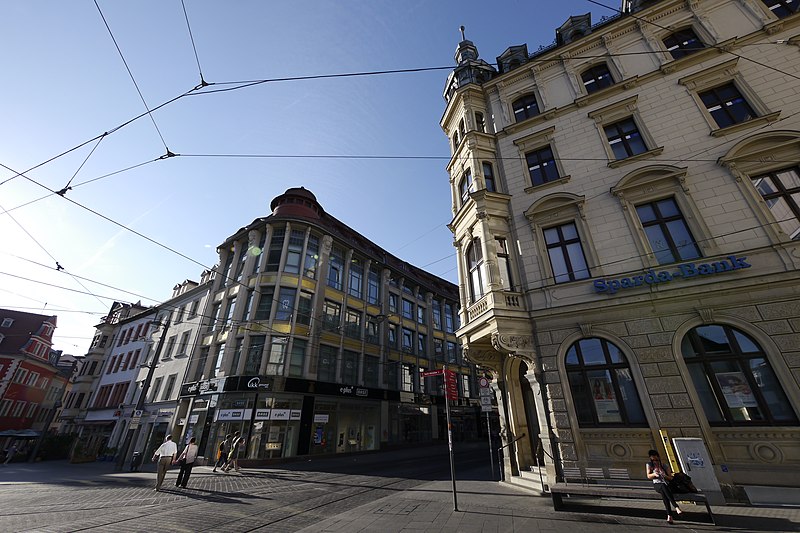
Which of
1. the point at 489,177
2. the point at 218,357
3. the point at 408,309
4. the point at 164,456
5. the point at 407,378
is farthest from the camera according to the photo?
the point at 408,309

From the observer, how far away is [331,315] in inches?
1046

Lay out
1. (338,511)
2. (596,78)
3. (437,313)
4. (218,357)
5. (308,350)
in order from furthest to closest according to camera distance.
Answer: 1. (437,313)
2. (218,357)
3. (308,350)
4. (596,78)
5. (338,511)

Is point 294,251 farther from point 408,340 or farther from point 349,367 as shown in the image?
point 408,340

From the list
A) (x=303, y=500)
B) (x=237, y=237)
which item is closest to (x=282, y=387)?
(x=303, y=500)

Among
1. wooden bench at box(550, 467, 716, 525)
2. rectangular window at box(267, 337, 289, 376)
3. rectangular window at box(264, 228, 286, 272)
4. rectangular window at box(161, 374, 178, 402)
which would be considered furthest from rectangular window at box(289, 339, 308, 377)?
wooden bench at box(550, 467, 716, 525)

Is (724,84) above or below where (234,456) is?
above

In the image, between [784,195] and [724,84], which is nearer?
[784,195]

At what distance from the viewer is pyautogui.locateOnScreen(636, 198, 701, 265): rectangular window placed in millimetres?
10062

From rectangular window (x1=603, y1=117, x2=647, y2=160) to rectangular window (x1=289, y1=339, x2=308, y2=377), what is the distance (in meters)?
21.6

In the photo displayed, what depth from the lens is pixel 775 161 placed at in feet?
31.8

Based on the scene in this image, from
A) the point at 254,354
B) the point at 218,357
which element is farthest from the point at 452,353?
the point at 218,357

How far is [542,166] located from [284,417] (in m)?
21.1

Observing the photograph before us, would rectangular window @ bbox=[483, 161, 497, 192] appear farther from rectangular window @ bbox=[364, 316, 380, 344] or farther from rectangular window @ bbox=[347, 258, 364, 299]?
rectangular window @ bbox=[364, 316, 380, 344]

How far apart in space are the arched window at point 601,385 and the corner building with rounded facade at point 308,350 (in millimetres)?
17846
